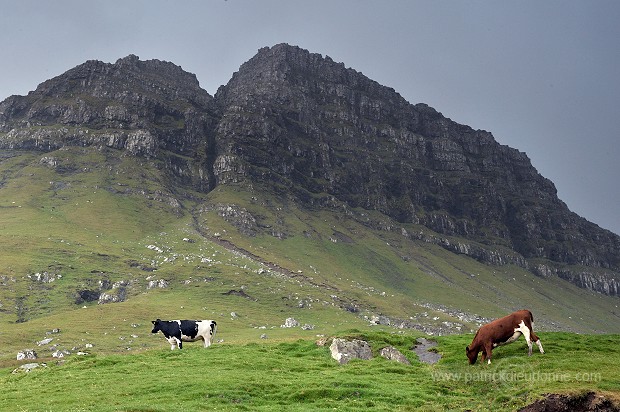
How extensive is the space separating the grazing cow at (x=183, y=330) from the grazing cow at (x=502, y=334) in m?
25.0

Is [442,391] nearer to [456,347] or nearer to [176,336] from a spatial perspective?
[456,347]

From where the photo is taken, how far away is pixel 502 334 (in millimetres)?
32812

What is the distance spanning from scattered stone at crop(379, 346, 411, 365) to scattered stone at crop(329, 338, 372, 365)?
119cm

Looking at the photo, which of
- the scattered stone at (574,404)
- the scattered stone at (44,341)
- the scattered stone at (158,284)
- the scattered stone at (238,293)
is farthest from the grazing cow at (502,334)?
the scattered stone at (158,284)

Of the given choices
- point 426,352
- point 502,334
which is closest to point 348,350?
point 426,352

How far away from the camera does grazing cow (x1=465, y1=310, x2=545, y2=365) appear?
32781mm

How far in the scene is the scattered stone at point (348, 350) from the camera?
38.1 m

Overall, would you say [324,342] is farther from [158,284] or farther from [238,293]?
[158,284]

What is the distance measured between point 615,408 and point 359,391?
41.6 feet

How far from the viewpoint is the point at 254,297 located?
182 meters

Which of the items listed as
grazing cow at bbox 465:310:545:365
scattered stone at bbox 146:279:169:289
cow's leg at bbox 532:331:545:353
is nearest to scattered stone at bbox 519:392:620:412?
grazing cow at bbox 465:310:545:365

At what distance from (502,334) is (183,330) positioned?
1148 inches

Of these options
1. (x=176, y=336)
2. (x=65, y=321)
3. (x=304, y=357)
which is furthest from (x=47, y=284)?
(x=304, y=357)

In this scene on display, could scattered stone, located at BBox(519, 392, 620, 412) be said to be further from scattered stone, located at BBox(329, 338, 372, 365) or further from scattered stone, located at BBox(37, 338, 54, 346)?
scattered stone, located at BBox(37, 338, 54, 346)
